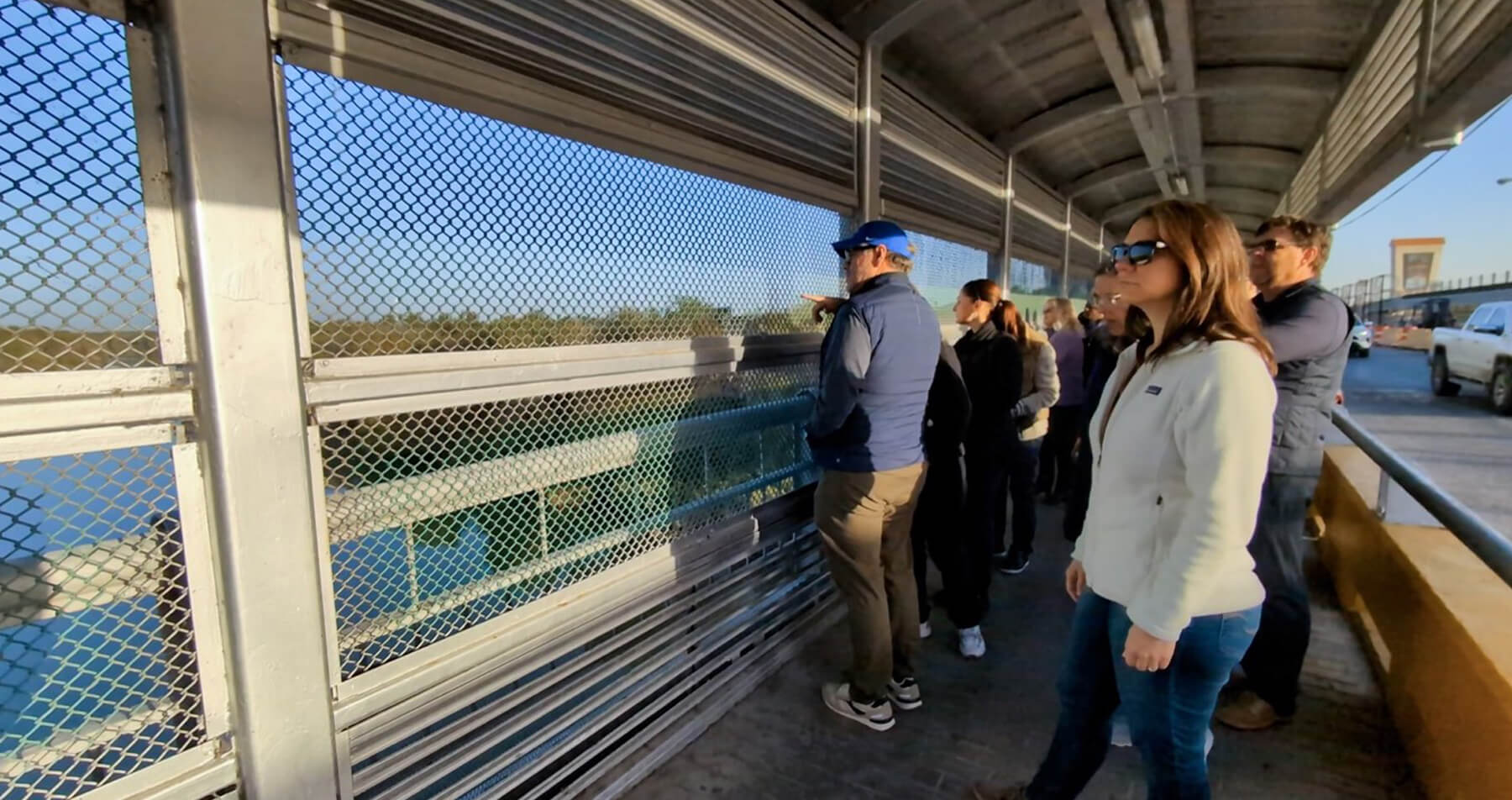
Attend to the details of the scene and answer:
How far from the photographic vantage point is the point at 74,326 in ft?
4.17

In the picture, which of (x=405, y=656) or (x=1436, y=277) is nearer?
(x=405, y=656)

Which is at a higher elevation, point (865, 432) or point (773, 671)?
point (865, 432)

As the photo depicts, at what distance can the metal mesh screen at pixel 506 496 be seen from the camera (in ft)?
5.57

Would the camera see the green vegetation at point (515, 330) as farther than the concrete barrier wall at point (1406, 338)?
No

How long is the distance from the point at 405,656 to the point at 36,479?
0.84m

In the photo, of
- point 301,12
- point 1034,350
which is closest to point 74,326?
point 301,12

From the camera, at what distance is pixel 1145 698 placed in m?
1.65

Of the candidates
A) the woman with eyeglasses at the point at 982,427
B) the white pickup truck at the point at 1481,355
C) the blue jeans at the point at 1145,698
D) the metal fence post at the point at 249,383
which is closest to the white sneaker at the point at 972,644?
the woman with eyeglasses at the point at 982,427

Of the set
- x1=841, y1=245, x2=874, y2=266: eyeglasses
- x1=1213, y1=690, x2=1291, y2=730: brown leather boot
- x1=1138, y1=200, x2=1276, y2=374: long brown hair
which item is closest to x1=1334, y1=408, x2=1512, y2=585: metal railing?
x1=1138, y1=200, x2=1276, y2=374: long brown hair

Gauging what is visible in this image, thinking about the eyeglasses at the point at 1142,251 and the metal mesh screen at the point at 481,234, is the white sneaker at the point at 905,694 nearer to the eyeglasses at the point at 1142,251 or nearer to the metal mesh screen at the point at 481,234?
the metal mesh screen at the point at 481,234

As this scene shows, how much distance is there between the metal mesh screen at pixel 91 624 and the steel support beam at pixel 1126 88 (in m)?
4.49

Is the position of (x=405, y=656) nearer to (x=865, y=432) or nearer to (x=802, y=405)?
(x=865, y=432)

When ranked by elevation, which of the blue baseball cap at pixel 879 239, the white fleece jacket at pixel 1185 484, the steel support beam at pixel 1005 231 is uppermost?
the steel support beam at pixel 1005 231

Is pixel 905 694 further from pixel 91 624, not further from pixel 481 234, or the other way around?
pixel 91 624
